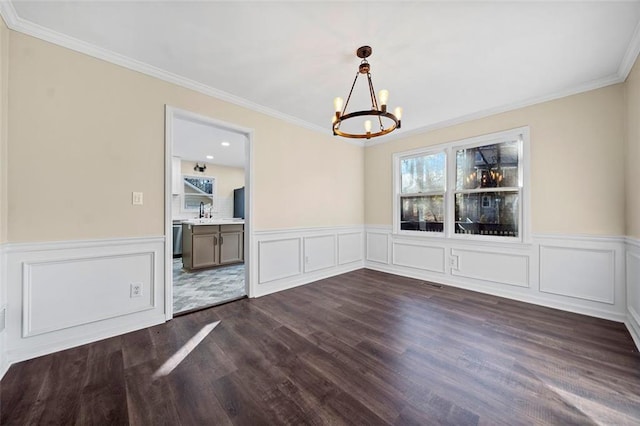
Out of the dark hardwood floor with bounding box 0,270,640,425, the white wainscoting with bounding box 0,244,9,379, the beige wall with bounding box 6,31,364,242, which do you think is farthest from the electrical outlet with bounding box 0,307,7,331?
the beige wall with bounding box 6,31,364,242

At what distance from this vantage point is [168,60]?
7.78 feet

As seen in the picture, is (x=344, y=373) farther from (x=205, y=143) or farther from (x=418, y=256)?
(x=205, y=143)

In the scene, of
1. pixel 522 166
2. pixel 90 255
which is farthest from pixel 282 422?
pixel 522 166

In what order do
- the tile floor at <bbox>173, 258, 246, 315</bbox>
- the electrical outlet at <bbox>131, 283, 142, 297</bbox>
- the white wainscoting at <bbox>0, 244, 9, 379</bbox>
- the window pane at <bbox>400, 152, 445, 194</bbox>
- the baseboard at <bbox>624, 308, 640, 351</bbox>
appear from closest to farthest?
the white wainscoting at <bbox>0, 244, 9, 379</bbox>, the baseboard at <bbox>624, 308, 640, 351</bbox>, the electrical outlet at <bbox>131, 283, 142, 297</bbox>, the tile floor at <bbox>173, 258, 246, 315</bbox>, the window pane at <bbox>400, 152, 445, 194</bbox>

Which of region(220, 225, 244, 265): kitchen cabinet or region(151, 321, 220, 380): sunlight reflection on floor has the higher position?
region(220, 225, 244, 265): kitchen cabinet

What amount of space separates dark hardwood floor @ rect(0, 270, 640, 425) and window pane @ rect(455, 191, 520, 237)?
1186mm

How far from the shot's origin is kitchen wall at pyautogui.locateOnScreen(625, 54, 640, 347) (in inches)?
88.6

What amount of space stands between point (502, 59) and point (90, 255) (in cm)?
419

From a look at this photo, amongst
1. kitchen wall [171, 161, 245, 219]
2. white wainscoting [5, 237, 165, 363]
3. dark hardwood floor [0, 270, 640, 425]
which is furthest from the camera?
kitchen wall [171, 161, 245, 219]

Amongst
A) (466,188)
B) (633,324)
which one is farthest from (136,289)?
(633,324)

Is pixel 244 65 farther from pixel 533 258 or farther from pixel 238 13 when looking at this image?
pixel 533 258

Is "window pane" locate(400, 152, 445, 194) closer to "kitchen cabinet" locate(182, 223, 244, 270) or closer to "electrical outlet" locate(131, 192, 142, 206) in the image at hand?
"kitchen cabinet" locate(182, 223, 244, 270)

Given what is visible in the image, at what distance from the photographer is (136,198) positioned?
2.43 m

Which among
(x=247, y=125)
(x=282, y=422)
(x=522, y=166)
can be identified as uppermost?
(x=247, y=125)
